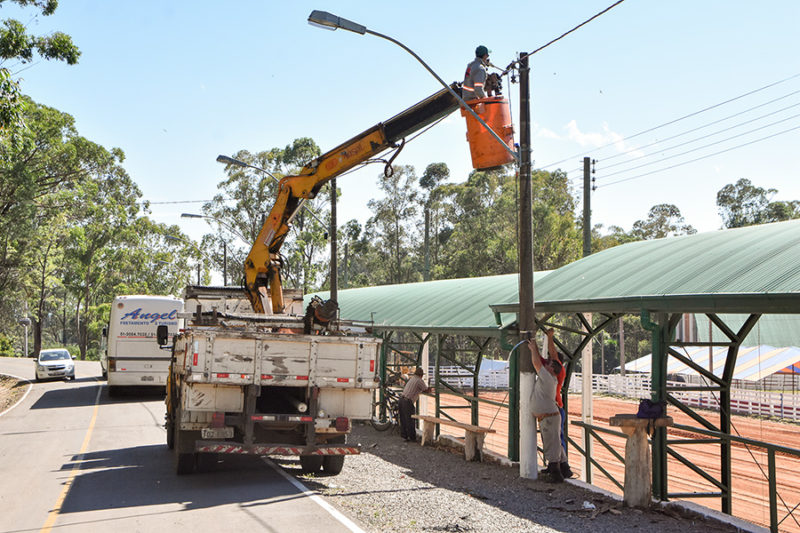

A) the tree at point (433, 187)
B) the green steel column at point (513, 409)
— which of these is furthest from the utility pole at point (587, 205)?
the tree at point (433, 187)

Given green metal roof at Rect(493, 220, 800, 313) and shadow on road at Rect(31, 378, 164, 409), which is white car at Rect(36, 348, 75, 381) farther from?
green metal roof at Rect(493, 220, 800, 313)

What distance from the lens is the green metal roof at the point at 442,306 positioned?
16.0 metres

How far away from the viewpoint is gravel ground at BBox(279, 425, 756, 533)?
8656 mm

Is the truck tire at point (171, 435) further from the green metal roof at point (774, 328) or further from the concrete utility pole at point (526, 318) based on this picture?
the green metal roof at point (774, 328)

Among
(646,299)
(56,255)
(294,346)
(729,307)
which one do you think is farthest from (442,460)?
(56,255)

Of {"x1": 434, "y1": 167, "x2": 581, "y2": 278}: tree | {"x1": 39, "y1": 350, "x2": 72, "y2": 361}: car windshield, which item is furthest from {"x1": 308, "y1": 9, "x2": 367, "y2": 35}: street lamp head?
{"x1": 434, "y1": 167, "x2": 581, "y2": 278}: tree

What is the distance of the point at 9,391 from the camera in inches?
1167

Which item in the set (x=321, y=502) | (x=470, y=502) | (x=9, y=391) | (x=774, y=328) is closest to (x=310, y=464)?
(x=321, y=502)

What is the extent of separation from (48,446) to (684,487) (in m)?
13.5

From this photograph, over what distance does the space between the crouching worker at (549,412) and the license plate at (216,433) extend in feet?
15.8

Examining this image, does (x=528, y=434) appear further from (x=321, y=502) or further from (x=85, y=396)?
(x=85, y=396)

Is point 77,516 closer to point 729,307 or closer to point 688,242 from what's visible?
point 729,307

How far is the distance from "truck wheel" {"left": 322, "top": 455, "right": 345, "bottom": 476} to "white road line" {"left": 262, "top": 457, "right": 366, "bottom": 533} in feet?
2.20

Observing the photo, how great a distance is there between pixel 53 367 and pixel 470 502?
29.1m
